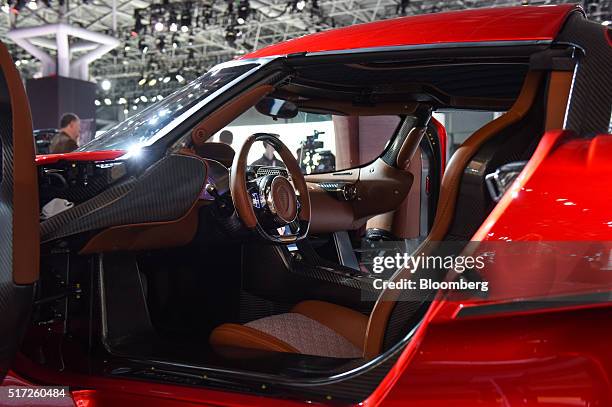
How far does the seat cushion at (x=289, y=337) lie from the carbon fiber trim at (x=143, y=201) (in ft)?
1.47

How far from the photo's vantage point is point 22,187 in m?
1.57

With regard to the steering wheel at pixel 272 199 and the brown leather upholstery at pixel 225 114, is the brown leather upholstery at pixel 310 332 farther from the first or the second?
the brown leather upholstery at pixel 225 114

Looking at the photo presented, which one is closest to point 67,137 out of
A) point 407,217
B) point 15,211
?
point 407,217

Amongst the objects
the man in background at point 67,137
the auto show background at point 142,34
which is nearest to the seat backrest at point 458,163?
the auto show background at point 142,34

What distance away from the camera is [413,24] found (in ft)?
5.78

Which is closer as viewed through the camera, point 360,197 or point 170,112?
point 170,112

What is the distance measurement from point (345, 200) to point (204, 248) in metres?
1.23

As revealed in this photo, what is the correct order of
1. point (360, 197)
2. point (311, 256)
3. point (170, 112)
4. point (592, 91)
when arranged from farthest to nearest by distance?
point (360, 197) < point (311, 256) < point (170, 112) < point (592, 91)

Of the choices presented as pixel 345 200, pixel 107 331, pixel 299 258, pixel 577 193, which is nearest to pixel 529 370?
pixel 577 193

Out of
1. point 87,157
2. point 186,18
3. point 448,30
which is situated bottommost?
point 87,157

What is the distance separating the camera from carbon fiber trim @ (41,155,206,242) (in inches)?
68.5

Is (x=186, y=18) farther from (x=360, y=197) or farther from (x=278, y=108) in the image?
(x=278, y=108)

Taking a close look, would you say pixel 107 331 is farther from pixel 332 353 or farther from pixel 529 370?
pixel 529 370

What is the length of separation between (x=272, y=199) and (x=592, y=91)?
1.17 m
